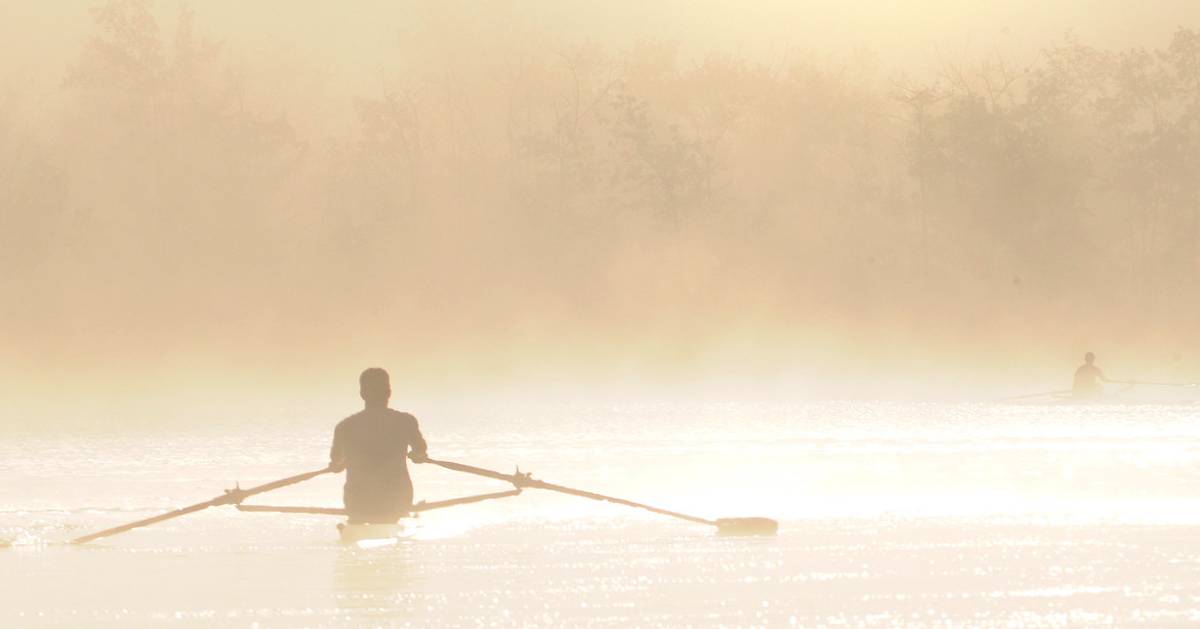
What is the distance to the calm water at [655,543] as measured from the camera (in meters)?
11.8

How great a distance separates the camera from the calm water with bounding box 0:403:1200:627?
11.8 m

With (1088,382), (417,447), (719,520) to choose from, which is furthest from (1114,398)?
(417,447)

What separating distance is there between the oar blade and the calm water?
95 mm

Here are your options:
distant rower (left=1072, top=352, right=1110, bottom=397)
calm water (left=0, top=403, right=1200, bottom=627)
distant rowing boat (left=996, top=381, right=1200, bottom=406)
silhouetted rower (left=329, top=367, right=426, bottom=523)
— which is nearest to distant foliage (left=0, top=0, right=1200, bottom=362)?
distant rowing boat (left=996, top=381, right=1200, bottom=406)

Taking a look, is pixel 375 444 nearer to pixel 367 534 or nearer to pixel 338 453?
pixel 338 453

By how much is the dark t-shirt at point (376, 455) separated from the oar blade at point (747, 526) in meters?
2.10

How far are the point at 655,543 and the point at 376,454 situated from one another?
6.40 ft

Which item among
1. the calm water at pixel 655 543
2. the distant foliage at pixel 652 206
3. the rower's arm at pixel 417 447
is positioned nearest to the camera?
the calm water at pixel 655 543

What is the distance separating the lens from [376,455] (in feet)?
49.8

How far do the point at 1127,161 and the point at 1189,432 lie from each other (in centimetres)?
3777

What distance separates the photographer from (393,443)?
49.8 feet

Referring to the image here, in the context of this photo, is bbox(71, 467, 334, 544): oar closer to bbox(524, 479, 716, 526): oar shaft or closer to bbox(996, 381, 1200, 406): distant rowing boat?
bbox(524, 479, 716, 526): oar shaft

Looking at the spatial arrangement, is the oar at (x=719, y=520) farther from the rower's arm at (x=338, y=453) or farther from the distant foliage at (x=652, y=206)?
the distant foliage at (x=652, y=206)

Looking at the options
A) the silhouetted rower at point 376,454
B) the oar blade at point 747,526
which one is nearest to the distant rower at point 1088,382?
the oar blade at point 747,526
